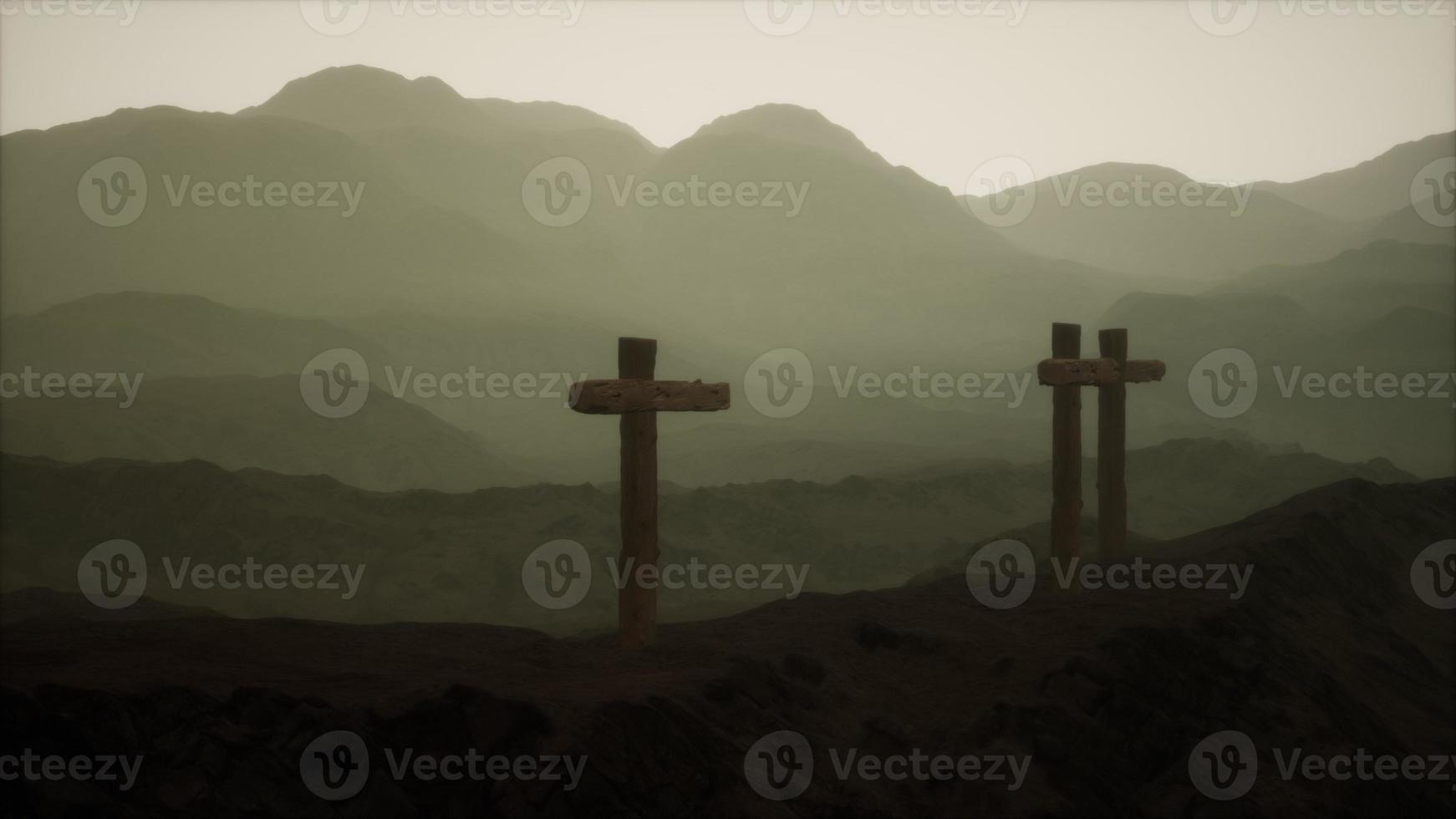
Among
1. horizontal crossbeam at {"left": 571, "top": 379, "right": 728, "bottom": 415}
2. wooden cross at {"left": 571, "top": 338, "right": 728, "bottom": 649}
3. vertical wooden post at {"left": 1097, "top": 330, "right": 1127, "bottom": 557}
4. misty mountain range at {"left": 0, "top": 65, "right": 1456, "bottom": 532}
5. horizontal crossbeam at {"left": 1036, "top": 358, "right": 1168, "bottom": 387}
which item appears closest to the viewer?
horizontal crossbeam at {"left": 571, "top": 379, "right": 728, "bottom": 415}

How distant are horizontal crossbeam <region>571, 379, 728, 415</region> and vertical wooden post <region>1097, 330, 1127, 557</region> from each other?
614 cm

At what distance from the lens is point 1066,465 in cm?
1302

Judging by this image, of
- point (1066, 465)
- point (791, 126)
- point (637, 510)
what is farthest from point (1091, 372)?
point (791, 126)

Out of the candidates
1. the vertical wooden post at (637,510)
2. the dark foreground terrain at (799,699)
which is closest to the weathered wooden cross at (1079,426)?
the dark foreground terrain at (799,699)

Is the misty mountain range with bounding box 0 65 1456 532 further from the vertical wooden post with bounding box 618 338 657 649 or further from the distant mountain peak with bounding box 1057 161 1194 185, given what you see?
the vertical wooden post with bounding box 618 338 657 649

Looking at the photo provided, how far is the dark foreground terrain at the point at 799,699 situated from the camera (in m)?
7.00

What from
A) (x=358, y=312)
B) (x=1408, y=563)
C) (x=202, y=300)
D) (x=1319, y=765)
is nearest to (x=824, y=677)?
(x=1319, y=765)

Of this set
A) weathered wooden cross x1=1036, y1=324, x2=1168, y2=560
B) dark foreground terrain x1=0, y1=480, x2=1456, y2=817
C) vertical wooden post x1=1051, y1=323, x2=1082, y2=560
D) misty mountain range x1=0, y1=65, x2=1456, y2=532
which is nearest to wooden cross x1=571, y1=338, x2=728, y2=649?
dark foreground terrain x1=0, y1=480, x2=1456, y2=817

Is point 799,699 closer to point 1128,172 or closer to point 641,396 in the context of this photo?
point 641,396

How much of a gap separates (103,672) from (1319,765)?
1067cm

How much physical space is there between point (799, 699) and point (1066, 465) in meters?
5.66

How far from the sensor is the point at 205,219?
194 feet

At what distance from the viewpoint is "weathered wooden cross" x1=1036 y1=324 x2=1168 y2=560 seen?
12875mm

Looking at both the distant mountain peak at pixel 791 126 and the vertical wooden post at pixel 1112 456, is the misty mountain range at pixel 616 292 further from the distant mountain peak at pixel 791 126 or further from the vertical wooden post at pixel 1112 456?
the vertical wooden post at pixel 1112 456
